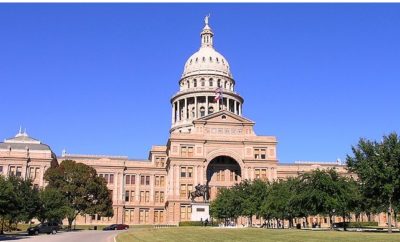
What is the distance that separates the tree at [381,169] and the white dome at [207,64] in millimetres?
99438

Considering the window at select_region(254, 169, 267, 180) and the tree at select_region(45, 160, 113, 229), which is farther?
the window at select_region(254, 169, 267, 180)

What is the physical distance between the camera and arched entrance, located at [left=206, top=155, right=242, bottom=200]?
4601 inches

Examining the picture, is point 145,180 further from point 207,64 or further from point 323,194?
point 323,194

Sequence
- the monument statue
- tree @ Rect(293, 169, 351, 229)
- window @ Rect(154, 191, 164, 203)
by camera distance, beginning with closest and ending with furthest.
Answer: tree @ Rect(293, 169, 351, 229)
the monument statue
window @ Rect(154, 191, 164, 203)

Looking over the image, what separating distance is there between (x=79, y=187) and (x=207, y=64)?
74.3m

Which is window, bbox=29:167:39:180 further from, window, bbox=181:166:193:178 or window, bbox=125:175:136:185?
window, bbox=181:166:193:178

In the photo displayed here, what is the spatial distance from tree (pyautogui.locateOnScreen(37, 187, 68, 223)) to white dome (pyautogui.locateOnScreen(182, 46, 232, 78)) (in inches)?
3135

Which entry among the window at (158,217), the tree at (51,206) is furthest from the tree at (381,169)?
the window at (158,217)

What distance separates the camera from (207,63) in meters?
Result: 153

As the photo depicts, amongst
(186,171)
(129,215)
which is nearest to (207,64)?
(186,171)

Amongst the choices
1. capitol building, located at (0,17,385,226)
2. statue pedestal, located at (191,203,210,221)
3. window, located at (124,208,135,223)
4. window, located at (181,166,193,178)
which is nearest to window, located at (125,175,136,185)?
capitol building, located at (0,17,385,226)

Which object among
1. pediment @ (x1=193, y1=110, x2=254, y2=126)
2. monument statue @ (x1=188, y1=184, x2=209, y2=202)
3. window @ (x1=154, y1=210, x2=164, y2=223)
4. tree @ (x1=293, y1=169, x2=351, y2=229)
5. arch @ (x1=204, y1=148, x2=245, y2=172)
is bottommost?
window @ (x1=154, y1=210, x2=164, y2=223)

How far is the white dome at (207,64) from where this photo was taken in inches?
5969

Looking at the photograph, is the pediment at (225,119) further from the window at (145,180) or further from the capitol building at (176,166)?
the window at (145,180)
